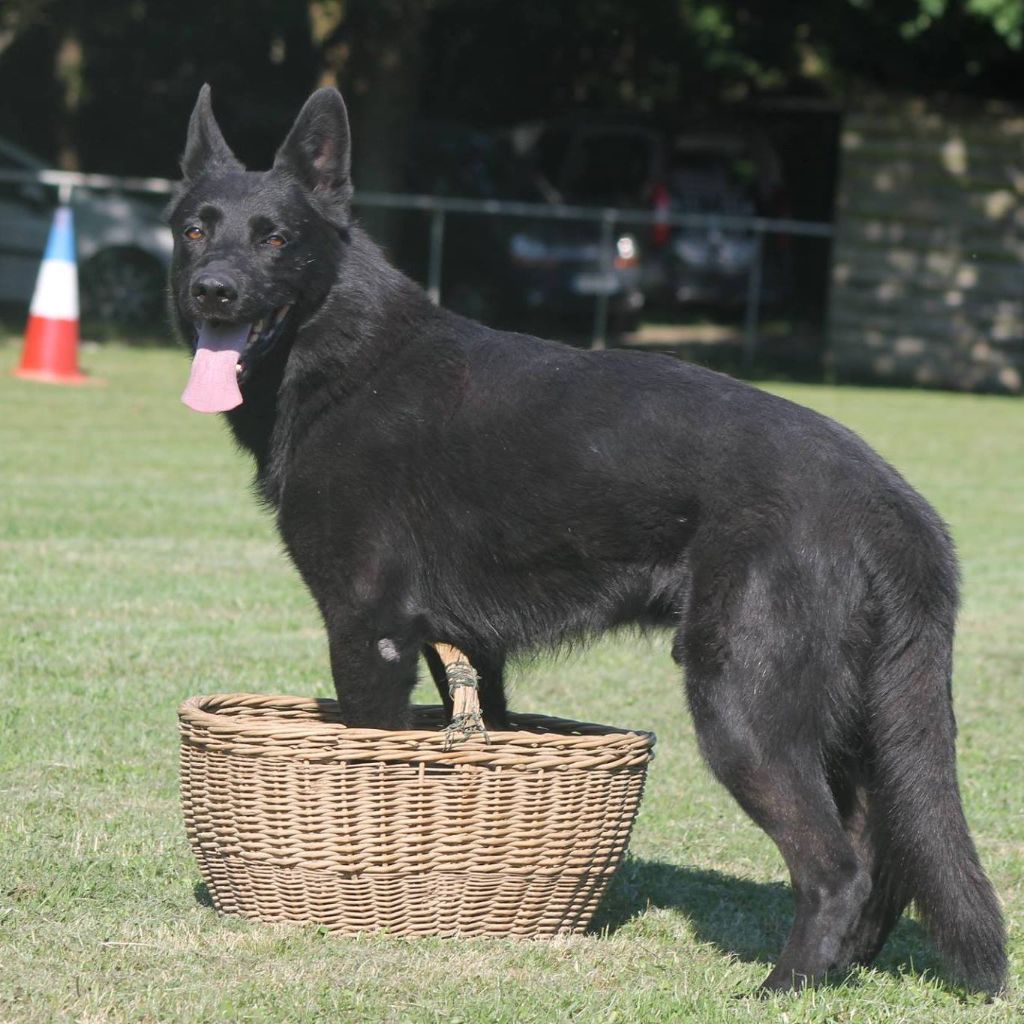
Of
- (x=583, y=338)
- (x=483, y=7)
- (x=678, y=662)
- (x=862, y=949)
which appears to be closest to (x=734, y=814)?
(x=862, y=949)

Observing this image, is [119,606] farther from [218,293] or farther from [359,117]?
[359,117]

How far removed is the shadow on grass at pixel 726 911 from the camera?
4430 millimetres

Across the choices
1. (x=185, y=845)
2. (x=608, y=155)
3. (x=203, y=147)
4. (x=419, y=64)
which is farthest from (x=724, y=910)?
(x=608, y=155)

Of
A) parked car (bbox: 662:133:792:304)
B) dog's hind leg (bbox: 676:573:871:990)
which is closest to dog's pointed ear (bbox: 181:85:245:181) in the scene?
dog's hind leg (bbox: 676:573:871:990)

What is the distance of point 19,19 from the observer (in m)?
22.7

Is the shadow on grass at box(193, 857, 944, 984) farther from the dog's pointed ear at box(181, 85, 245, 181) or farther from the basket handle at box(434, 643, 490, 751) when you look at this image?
the dog's pointed ear at box(181, 85, 245, 181)

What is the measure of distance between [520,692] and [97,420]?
7297 millimetres

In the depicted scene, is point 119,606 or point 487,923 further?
point 119,606

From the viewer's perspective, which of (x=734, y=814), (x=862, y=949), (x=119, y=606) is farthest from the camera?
(x=119, y=606)

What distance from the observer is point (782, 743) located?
389 centimetres

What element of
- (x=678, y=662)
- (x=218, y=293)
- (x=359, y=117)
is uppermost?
(x=359, y=117)

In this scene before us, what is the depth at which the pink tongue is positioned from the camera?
4.31 metres

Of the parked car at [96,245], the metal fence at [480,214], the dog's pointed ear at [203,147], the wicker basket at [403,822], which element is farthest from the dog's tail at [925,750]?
the parked car at [96,245]

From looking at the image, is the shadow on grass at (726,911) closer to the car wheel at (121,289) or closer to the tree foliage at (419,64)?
the car wheel at (121,289)
